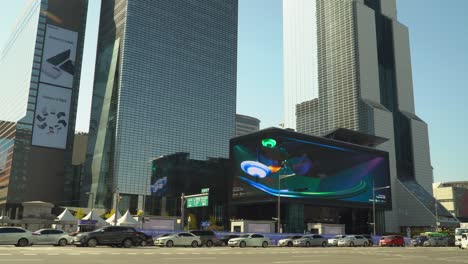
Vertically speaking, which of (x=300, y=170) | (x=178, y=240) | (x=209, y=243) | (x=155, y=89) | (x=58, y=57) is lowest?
(x=209, y=243)

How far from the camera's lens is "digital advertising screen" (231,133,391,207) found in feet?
355

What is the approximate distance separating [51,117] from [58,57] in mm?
21321

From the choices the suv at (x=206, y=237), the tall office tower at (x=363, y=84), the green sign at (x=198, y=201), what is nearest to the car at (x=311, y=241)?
the suv at (x=206, y=237)

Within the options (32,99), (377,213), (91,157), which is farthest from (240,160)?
(32,99)

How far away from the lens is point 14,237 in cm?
3634

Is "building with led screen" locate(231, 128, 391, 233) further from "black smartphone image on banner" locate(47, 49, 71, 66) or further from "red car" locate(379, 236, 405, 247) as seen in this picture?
"black smartphone image on banner" locate(47, 49, 71, 66)

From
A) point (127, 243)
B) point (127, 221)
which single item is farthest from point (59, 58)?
point (127, 243)

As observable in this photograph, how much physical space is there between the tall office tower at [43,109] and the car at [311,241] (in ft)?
399

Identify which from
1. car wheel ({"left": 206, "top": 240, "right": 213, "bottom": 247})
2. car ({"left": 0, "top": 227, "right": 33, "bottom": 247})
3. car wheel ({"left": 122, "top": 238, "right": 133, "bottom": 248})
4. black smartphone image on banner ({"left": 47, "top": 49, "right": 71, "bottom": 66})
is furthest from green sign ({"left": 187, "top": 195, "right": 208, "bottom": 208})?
black smartphone image on banner ({"left": 47, "top": 49, "right": 71, "bottom": 66})

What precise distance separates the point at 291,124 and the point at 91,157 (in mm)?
82544

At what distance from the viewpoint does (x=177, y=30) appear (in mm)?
169000

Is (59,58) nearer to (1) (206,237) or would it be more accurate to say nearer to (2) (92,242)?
(1) (206,237)

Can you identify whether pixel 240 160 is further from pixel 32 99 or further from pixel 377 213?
pixel 32 99

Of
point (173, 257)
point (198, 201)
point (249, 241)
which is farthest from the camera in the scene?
point (198, 201)
